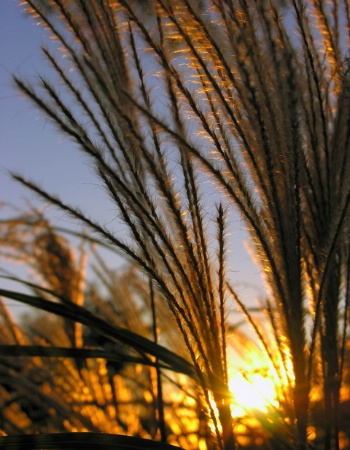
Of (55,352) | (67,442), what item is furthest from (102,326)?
(67,442)

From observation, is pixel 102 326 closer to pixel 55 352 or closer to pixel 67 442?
pixel 55 352

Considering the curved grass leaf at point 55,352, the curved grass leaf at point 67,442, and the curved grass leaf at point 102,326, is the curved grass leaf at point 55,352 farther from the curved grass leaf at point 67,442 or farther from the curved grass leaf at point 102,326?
the curved grass leaf at point 67,442

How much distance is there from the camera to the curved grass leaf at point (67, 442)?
0.96 m

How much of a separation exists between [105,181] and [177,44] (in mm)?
264

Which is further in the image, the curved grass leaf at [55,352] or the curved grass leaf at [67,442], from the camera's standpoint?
the curved grass leaf at [55,352]

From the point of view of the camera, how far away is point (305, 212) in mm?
1375

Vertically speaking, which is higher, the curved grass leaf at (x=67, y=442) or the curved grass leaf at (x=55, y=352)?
the curved grass leaf at (x=55, y=352)

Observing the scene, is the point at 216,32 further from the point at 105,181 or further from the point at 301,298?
the point at 301,298

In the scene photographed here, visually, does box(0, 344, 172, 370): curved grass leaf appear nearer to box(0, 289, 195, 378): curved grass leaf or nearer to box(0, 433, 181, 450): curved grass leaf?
box(0, 289, 195, 378): curved grass leaf

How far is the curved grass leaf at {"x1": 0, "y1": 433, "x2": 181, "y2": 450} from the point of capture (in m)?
0.96

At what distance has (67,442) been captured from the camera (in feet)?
3.17

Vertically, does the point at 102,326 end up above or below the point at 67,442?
above

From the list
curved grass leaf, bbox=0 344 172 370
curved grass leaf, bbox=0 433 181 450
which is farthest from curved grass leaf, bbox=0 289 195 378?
curved grass leaf, bbox=0 433 181 450

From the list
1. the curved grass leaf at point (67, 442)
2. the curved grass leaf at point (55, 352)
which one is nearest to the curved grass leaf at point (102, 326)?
the curved grass leaf at point (55, 352)
